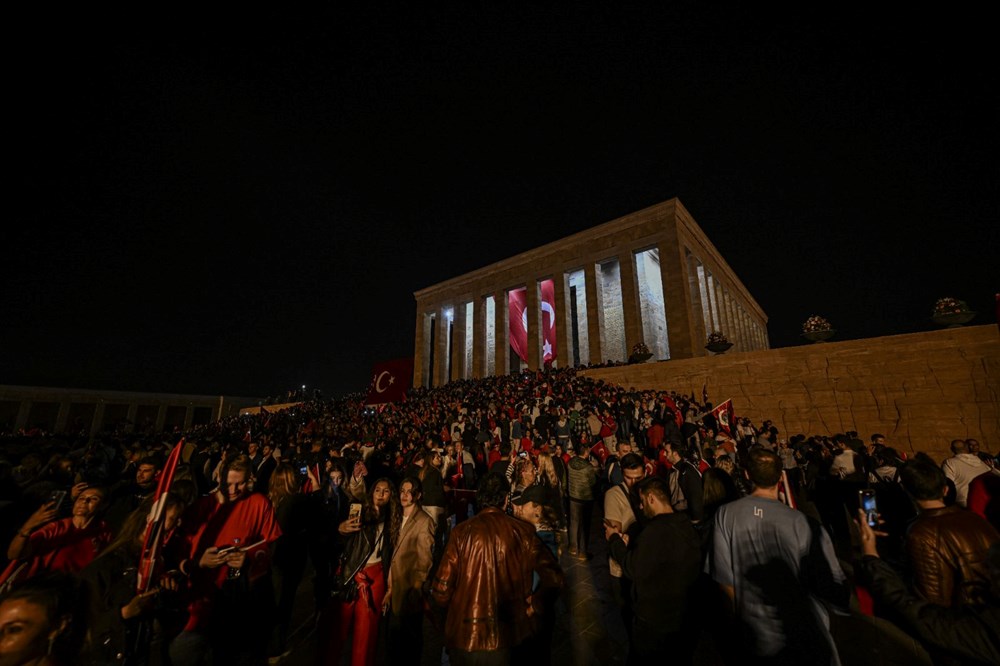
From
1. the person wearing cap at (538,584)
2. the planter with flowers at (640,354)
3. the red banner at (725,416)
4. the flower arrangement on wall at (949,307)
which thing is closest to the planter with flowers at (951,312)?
the flower arrangement on wall at (949,307)

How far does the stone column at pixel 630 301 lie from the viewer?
2674cm

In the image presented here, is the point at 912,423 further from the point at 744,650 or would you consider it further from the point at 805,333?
the point at 744,650

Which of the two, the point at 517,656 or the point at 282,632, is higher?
the point at 517,656

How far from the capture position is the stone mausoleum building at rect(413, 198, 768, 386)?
2689 cm

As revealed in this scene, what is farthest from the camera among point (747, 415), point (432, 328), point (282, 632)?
point (432, 328)

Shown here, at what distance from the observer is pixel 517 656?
2559 mm

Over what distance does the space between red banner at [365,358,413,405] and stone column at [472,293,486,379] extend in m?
6.17

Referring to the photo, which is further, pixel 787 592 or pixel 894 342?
pixel 894 342

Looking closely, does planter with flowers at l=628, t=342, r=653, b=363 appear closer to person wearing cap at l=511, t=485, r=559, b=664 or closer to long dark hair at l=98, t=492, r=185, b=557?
person wearing cap at l=511, t=485, r=559, b=664

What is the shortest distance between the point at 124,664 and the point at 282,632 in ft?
6.52

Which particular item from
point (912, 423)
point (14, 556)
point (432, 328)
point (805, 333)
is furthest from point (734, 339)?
point (14, 556)

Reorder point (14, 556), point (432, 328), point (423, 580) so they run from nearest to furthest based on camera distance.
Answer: point (14, 556) < point (423, 580) < point (432, 328)

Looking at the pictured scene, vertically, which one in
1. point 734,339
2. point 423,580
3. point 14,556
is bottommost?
point 423,580

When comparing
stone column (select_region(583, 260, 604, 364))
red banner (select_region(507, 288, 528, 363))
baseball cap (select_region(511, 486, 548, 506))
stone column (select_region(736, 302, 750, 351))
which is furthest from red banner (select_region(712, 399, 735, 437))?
stone column (select_region(736, 302, 750, 351))
